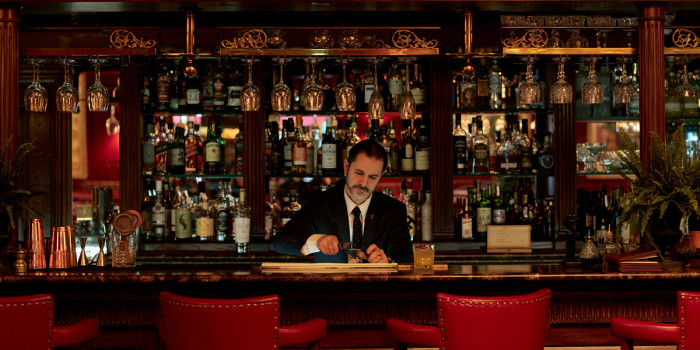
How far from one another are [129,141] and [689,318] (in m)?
3.60

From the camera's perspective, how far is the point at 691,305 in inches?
108

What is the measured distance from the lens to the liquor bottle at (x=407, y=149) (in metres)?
5.14

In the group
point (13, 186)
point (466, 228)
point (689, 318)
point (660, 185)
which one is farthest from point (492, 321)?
point (466, 228)

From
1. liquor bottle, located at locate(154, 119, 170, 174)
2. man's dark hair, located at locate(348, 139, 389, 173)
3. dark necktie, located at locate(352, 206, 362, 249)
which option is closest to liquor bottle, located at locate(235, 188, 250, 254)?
liquor bottle, located at locate(154, 119, 170, 174)

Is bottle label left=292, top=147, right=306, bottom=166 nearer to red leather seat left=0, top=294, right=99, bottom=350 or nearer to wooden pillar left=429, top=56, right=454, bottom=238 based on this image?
wooden pillar left=429, top=56, right=454, bottom=238

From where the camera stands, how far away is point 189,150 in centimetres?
518

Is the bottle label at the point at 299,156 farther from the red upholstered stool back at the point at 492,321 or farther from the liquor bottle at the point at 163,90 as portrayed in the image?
the red upholstered stool back at the point at 492,321

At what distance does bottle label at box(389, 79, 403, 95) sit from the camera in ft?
16.5

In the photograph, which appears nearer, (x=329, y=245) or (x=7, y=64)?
(x=329, y=245)

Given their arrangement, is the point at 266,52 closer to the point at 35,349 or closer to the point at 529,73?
the point at 529,73

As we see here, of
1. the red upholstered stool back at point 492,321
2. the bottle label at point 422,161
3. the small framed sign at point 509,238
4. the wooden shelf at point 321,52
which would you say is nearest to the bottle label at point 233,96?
the wooden shelf at point 321,52

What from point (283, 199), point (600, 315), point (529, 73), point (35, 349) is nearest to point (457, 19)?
point (529, 73)

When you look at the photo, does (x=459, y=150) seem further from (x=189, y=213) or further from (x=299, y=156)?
(x=189, y=213)

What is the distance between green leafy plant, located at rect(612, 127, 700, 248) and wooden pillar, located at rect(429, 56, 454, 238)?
155 cm
